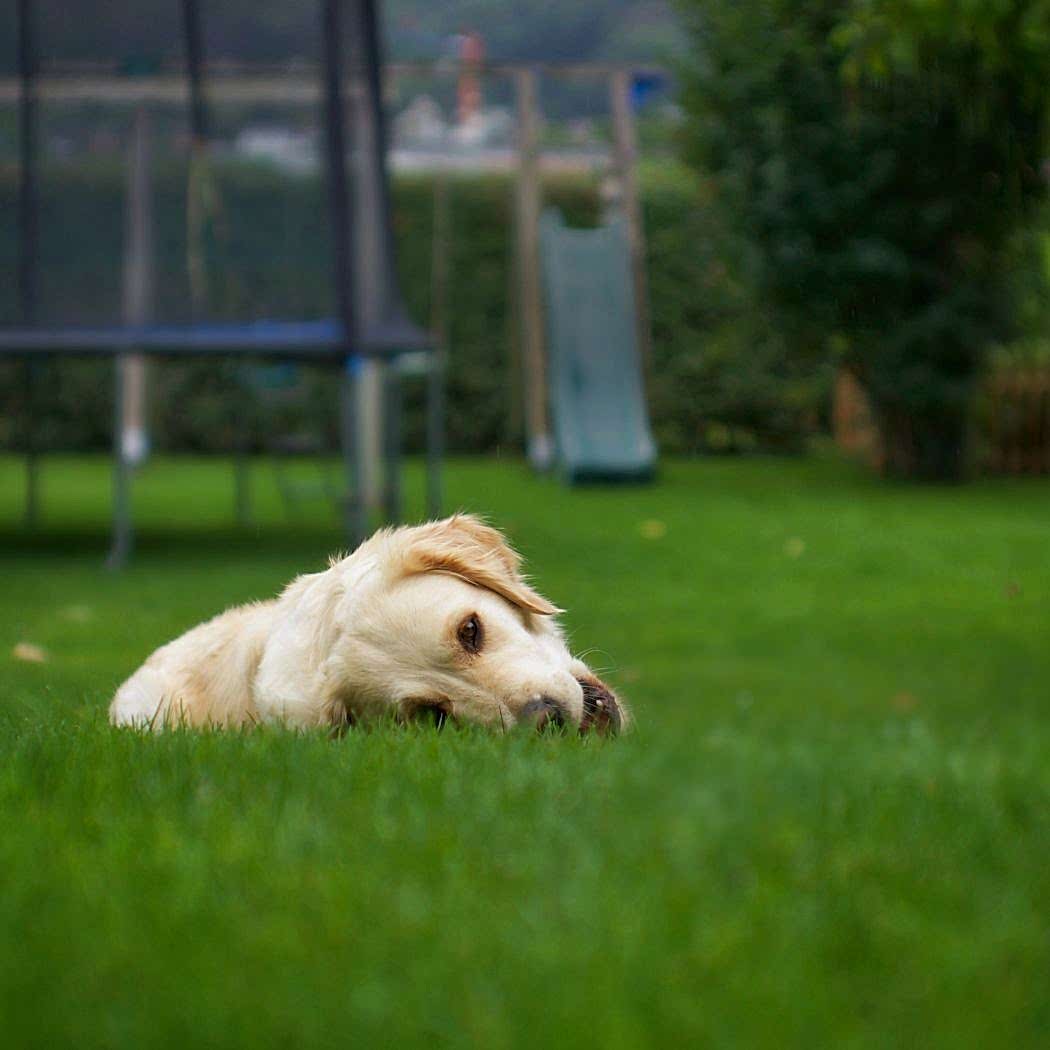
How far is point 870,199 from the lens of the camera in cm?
1520

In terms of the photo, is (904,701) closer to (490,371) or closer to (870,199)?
(870,199)

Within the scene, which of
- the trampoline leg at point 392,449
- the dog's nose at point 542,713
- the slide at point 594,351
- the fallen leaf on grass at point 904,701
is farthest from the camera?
the slide at point 594,351

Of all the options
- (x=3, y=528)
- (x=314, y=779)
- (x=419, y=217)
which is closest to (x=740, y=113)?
(x=419, y=217)

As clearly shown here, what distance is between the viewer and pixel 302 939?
1.51 m

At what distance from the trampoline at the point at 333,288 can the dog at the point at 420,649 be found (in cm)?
561

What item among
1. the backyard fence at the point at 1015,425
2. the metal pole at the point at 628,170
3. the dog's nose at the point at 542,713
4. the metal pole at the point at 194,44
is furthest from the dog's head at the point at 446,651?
the backyard fence at the point at 1015,425

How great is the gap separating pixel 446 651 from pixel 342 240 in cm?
665

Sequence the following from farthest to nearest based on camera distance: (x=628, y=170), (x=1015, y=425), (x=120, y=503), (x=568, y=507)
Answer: (x=1015, y=425), (x=628, y=170), (x=568, y=507), (x=120, y=503)

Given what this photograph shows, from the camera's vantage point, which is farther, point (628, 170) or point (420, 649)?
point (628, 170)

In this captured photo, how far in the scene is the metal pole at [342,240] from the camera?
865cm

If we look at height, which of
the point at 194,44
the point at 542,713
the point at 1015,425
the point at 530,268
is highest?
the point at 194,44

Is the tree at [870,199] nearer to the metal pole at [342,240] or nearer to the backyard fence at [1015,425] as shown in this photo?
the backyard fence at [1015,425]

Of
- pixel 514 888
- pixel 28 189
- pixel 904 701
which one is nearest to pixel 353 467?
pixel 28 189

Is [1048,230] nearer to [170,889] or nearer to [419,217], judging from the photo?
[419,217]
